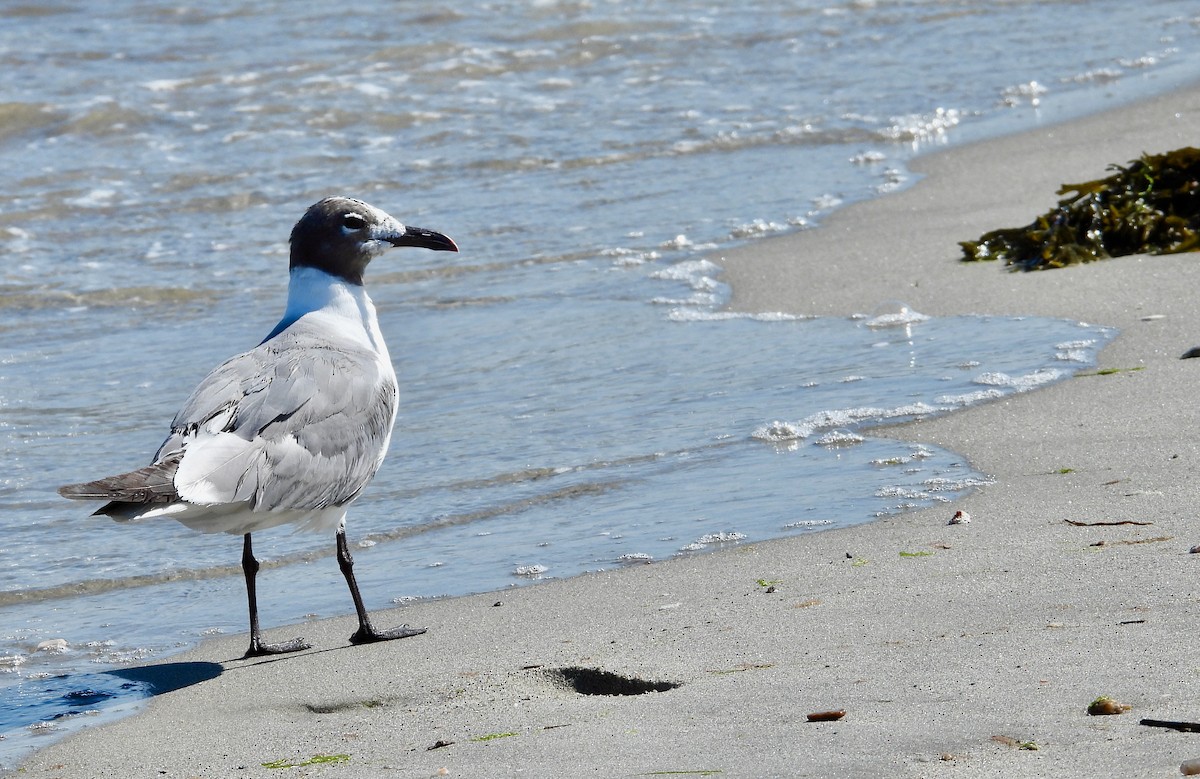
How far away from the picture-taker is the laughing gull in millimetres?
4254

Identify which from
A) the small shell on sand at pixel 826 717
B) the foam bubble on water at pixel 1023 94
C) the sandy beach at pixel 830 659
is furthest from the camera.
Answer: the foam bubble on water at pixel 1023 94

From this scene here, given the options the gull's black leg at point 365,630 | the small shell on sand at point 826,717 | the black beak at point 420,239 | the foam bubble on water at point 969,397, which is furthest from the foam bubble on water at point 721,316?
the small shell on sand at point 826,717

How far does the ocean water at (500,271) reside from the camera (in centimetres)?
535

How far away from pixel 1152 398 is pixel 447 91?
10.5 meters

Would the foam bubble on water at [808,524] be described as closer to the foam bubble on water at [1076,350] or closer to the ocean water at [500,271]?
the ocean water at [500,271]

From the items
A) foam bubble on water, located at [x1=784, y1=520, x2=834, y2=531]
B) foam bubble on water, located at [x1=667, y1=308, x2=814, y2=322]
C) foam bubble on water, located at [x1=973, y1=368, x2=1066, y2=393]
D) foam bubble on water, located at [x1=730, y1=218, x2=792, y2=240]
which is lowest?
foam bubble on water, located at [x1=784, y1=520, x2=834, y2=531]

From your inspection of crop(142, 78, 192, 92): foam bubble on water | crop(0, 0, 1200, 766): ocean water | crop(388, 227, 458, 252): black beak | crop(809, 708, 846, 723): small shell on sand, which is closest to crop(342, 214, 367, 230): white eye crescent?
crop(388, 227, 458, 252): black beak

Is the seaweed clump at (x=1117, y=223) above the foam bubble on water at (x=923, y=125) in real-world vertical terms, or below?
below

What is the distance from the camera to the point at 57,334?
862 centimetres

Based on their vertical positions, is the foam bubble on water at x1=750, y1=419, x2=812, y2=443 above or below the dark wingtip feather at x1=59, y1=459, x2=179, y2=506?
below

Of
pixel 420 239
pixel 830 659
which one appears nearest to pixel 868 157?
pixel 420 239

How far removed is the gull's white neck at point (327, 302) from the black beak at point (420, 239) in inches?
9.2

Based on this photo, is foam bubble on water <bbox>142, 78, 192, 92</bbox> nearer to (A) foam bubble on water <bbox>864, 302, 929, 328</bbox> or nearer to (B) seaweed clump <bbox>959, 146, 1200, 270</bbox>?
(B) seaweed clump <bbox>959, 146, 1200, 270</bbox>

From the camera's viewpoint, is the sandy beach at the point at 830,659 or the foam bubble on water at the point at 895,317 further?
the foam bubble on water at the point at 895,317
